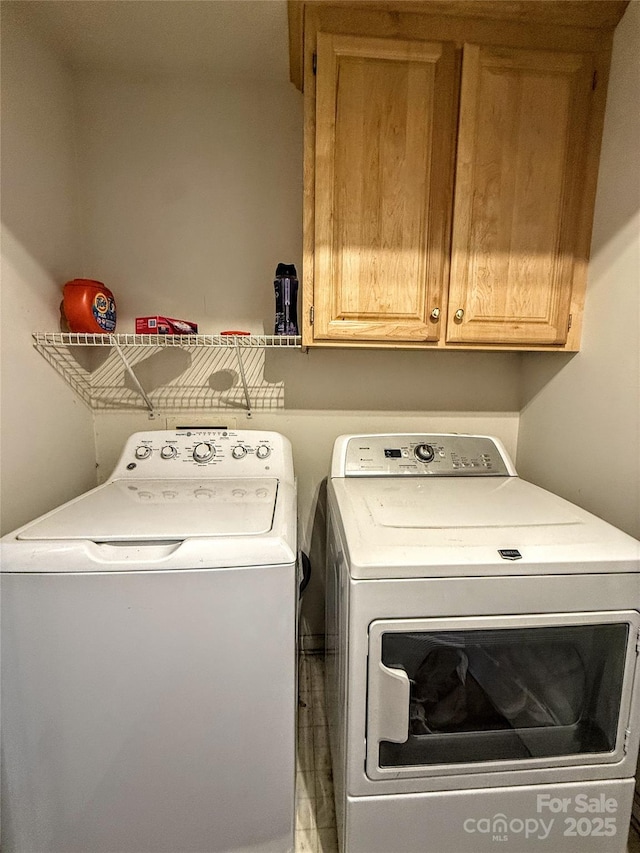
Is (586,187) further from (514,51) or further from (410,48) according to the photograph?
(410,48)

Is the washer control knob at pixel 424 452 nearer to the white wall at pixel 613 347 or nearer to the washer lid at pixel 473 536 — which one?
the washer lid at pixel 473 536

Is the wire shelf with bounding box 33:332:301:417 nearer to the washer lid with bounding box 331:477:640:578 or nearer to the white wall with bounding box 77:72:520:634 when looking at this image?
the white wall with bounding box 77:72:520:634

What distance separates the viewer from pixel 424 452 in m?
1.43

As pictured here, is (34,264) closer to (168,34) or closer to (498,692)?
(168,34)

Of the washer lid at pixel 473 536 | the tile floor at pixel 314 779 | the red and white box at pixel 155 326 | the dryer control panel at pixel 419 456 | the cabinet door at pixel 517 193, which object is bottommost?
the tile floor at pixel 314 779

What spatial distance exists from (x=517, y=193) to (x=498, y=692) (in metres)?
1.44

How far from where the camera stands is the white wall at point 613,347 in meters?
→ 1.10

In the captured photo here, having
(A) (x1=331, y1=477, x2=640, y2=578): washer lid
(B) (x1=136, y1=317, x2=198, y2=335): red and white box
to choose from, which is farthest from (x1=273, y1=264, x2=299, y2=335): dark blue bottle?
(A) (x1=331, y1=477, x2=640, y2=578): washer lid

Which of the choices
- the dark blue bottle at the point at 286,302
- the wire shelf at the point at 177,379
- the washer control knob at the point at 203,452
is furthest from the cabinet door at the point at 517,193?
the washer control knob at the point at 203,452

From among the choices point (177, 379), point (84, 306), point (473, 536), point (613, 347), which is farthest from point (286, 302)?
point (613, 347)

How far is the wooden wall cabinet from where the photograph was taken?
1.14m

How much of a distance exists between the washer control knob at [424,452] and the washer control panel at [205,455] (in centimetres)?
48

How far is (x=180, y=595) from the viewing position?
822 mm

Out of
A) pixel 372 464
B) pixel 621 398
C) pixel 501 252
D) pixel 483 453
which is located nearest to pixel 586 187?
pixel 501 252
